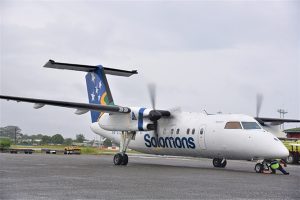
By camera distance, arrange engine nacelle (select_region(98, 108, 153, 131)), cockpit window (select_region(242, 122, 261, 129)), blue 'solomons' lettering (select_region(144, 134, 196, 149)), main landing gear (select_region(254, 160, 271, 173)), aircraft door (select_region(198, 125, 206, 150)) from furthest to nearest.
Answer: engine nacelle (select_region(98, 108, 153, 131))
blue 'solomons' lettering (select_region(144, 134, 196, 149))
aircraft door (select_region(198, 125, 206, 150))
cockpit window (select_region(242, 122, 261, 129))
main landing gear (select_region(254, 160, 271, 173))

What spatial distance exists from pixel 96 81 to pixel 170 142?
6.74 meters

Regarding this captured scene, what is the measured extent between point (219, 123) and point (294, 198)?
36.2 ft

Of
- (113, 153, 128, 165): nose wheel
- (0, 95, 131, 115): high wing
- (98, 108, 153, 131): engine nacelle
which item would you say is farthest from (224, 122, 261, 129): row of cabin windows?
(113, 153, 128, 165): nose wheel

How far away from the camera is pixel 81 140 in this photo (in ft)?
449

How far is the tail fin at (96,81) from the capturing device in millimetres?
26703

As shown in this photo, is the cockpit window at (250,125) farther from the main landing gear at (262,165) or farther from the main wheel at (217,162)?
the main wheel at (217,162)

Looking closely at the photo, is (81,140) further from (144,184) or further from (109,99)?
(144,184)

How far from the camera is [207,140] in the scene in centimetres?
2177

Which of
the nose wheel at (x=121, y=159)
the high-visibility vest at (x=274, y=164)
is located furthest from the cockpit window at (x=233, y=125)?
the nose wheel at (x=121, y=159)

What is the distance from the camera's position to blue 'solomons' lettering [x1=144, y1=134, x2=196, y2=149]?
22.8 meters

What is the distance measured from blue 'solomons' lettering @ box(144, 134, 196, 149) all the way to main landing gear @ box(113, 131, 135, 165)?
0.97m

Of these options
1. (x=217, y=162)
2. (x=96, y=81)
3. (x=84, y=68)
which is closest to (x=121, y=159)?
(x=217, y=162)

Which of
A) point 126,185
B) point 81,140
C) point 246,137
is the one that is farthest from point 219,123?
point 81,140

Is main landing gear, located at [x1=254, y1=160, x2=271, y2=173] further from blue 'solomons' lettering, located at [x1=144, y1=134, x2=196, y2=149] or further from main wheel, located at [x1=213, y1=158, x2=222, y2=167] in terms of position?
main wheel, located at [x1=213, y1=158, x2=222, y2=167]
